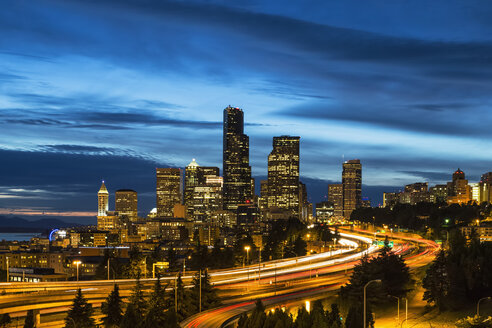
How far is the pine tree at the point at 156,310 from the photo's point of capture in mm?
67062

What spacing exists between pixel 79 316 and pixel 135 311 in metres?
5.56

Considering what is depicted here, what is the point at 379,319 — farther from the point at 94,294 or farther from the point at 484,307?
the point at 94,294

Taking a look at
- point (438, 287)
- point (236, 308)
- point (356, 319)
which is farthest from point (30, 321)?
point (438, 287)

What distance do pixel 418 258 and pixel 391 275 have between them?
1205 inches

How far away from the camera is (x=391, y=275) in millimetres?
91125

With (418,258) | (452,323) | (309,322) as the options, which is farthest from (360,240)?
(309,322)

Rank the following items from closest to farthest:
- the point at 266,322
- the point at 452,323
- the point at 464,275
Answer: the point at 266,322, the point at 452,323, the point at 464,275

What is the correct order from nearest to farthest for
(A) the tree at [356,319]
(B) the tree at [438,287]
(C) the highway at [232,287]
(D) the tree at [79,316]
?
(A) the tree at [356,319] < (D) the tree at [79,316] < (C) the highway at [232,287] < (B) the tree at [438,287]

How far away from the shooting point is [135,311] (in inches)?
2739

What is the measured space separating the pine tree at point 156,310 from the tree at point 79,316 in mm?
6250

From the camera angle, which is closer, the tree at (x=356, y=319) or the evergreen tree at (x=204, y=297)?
the tree at (x=356, y=319)

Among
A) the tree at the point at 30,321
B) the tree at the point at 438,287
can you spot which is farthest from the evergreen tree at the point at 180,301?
the tree at the point at 438,287

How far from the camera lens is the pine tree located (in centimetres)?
6706

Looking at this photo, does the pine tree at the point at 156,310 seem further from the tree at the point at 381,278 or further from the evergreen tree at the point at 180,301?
the tree at the point at 381,278
